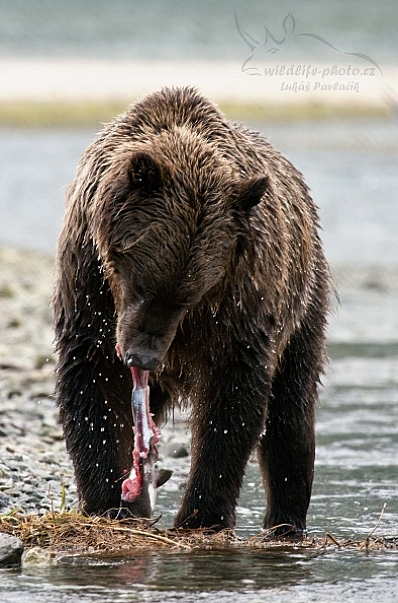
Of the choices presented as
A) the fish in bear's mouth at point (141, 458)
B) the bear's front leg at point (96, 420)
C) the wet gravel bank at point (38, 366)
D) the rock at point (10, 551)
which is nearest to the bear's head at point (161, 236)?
the fish in bear's mouth at point (141, 458)

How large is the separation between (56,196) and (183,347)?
2122cm

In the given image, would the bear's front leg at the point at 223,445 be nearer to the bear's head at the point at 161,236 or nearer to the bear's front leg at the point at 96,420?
the bear's front leg at the point at 96,420

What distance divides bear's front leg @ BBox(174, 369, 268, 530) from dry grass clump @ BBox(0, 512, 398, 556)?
0.38 feet

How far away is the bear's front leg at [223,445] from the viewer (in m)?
6.34

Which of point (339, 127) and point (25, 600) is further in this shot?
point (339, 127)

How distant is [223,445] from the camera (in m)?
6.34

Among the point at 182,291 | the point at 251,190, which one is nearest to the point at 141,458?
the point at 182,291

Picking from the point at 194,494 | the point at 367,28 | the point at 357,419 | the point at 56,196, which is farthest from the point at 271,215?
the point at 367,28

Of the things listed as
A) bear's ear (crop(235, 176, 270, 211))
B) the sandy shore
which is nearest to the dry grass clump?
bear's ear (crop(235, 176, 270, 211))

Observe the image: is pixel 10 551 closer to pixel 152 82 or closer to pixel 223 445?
pixel 223 445

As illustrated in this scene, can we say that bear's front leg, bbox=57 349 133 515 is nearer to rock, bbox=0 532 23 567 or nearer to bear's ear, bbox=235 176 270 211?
rock, bbox=0 532 23 567

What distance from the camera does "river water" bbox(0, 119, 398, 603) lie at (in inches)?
209

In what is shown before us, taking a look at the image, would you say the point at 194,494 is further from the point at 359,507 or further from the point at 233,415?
the point at 359,507

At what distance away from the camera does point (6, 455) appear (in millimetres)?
8195
